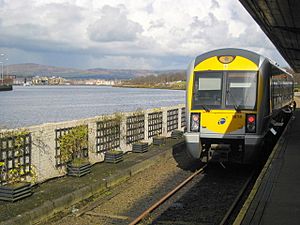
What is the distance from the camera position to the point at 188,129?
33.4 feet

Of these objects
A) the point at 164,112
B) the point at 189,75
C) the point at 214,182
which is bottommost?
the point at 214,182

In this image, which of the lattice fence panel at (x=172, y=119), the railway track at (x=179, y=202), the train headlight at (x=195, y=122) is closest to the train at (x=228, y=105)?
the train headlight at (x=195, y=122)

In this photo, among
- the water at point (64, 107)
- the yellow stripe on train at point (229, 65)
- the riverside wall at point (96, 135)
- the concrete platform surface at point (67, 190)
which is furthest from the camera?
the water at point (64, 107)

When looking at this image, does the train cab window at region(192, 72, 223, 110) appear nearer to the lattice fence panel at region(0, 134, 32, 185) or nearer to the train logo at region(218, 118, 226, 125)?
the train logo at region(218, 118, 226, 125)

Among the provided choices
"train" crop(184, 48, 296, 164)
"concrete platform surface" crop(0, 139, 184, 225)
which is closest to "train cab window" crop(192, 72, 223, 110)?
"train" crop(184, 48, 296, 164)

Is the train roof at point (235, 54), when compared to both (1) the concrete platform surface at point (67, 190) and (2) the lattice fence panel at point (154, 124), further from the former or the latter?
(2) the lattice fence panel at point (154, 124)

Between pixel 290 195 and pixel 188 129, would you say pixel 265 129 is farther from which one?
pixel 290 195

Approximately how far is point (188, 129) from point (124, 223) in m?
3.86

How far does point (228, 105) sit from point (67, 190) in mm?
4432

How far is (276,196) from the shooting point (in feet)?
22.8

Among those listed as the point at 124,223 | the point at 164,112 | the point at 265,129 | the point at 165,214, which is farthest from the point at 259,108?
the point at 164,112

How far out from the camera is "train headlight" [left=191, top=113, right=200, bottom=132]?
10070mm

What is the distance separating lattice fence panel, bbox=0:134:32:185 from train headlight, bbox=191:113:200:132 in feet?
13.3

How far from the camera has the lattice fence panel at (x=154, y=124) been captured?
14945 millimetres
